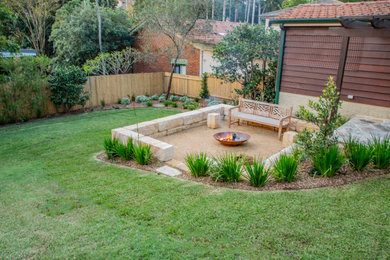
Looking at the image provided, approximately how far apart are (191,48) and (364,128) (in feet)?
37.8

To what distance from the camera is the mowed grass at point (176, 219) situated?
3.04 meters

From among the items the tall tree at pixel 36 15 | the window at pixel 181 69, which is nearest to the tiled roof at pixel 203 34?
the window at pixel 181 69

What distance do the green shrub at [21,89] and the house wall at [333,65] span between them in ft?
30.7

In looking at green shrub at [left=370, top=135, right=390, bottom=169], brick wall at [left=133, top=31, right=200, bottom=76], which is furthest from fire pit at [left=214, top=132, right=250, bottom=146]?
brick wall at [left=133, top=31, right=200, bottom=76]

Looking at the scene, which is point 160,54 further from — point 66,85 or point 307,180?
point 307,180

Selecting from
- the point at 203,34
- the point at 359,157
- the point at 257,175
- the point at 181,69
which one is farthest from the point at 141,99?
the point at 359,157

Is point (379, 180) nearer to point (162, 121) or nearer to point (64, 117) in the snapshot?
point (162, 121)

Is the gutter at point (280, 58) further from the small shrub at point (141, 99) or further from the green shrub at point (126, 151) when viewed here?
the small shrub at point (141, 99)

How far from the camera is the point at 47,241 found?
10.8ft

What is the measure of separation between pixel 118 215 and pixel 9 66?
9.16m

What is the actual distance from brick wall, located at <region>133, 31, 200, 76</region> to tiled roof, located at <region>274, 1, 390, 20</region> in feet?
25.2

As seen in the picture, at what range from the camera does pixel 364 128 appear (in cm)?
Answer: 709

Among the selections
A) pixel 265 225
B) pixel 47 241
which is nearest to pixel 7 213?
pixel 47 241

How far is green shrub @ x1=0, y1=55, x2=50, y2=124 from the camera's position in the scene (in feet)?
33.8
